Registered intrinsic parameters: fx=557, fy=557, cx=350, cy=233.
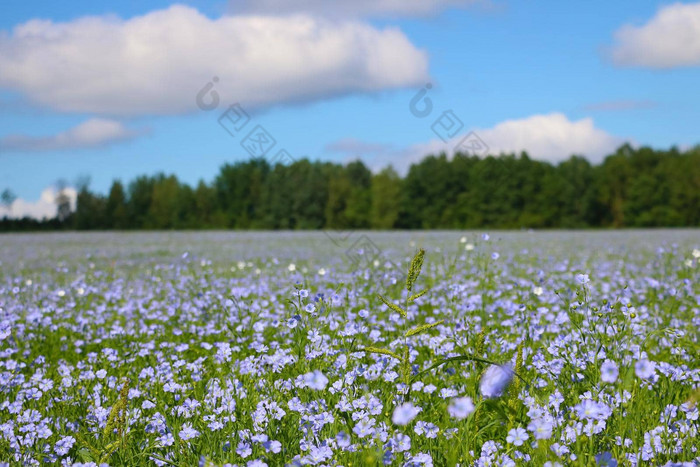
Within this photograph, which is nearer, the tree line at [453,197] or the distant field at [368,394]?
the distant field at [368,394]

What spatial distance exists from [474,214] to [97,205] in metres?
49.1

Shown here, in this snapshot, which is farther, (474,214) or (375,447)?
(474,214)

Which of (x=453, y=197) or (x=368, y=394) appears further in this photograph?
(x=453, y=197)

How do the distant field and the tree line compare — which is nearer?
the distant field

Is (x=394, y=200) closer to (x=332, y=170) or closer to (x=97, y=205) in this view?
(x=332, y=170)

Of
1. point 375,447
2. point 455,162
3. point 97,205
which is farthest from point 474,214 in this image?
point 375,447

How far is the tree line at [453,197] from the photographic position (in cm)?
5981

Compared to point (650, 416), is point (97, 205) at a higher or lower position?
higher

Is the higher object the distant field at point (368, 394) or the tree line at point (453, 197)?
the tree line at point (453, 197)

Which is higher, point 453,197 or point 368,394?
point 453,197

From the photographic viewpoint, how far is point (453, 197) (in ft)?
210

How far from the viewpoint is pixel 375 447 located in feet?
9.02

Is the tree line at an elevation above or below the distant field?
above

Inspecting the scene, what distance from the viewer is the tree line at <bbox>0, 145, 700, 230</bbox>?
5981 centimetres
